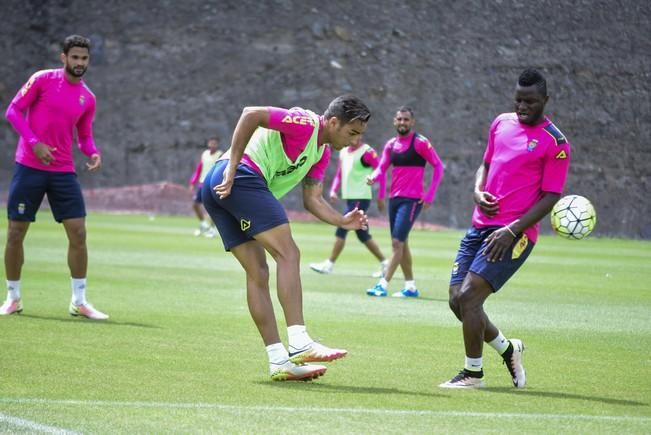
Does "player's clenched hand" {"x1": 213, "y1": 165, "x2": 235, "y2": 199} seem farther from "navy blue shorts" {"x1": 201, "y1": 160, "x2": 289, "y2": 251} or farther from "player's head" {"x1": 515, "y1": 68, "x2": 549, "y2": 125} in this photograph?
"player's head" {"x1": 515, "y1": 68, "x2": 549, "y2": 125}

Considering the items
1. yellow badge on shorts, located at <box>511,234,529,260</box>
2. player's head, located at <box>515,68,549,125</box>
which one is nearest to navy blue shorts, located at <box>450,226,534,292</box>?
yellow badge on shorts, located at <box>511,234,529,260</box>

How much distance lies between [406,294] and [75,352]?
7.52 meters

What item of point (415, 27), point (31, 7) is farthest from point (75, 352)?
point (31, 7)

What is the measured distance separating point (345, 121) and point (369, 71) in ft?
140

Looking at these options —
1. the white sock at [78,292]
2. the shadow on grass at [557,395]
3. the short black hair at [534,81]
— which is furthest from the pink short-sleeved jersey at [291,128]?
the white sock at [78,292]

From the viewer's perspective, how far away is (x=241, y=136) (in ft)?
26.9

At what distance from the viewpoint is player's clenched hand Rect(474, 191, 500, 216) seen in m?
8.46

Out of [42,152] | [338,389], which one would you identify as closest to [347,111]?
[338,389]

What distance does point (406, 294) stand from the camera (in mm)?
16328

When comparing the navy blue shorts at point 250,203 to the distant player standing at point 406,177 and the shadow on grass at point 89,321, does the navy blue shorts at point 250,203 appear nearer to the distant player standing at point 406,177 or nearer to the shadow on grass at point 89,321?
the shadow on grass at point 89,321

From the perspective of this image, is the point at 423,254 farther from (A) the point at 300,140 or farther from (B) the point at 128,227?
(A) the point at 300,140

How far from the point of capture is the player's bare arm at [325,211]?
28.6 ft

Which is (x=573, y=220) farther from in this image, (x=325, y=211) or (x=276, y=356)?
(x=276, y=356)

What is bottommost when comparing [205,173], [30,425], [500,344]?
[205,173]
